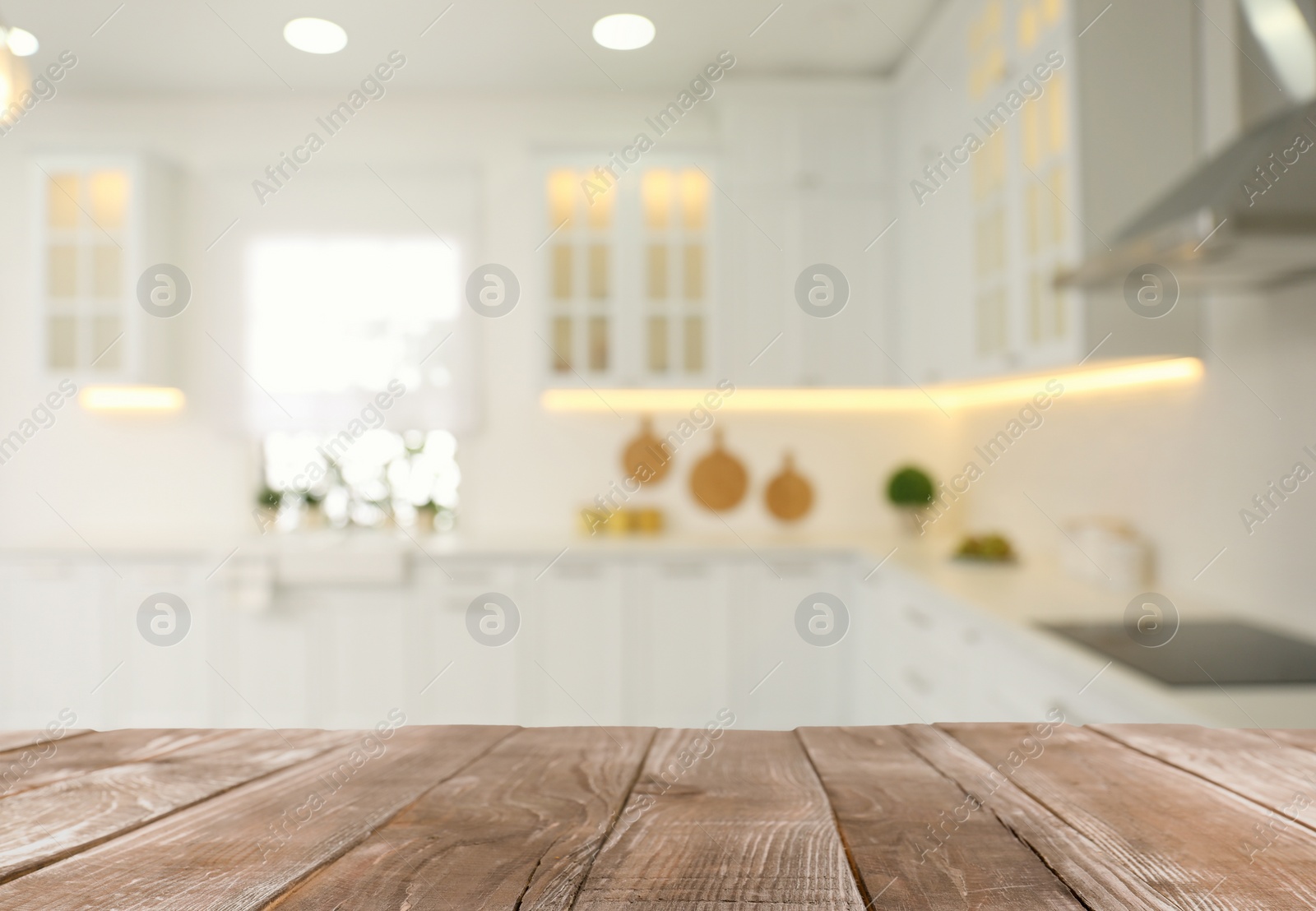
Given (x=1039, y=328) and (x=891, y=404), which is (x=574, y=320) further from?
(x=1039, y=328)

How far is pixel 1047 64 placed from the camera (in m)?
2.32

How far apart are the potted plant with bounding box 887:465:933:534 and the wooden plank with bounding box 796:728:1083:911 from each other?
3287 millimetres

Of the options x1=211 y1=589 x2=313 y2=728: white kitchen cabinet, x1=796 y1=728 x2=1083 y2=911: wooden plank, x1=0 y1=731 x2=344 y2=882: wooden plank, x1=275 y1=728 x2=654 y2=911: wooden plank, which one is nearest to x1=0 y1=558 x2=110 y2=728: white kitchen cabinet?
x1=211 y1=589 x2=313 y2=728: white kitchen cabinet

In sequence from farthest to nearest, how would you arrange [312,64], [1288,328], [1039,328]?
[312,64] < [1039,328] < [1288,328]

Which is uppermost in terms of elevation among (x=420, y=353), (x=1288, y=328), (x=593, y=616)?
(x=420, y=353)

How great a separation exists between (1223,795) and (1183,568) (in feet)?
7.19

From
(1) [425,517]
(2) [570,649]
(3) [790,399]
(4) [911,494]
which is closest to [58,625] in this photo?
(1) [425,517]

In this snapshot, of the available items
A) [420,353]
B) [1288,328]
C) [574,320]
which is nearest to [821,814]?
[1288,328]

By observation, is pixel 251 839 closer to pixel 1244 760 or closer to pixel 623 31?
pixel 1244 760

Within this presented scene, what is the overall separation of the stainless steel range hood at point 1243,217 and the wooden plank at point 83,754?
67.2 inches


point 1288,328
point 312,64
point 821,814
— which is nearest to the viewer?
point 821,814

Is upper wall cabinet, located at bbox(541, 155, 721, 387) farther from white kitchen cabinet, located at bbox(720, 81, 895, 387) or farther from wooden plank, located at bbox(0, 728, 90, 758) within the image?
wooden plank, located at bbox(0, 728, 90, 758)

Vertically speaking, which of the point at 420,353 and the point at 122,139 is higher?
the point at 122,139

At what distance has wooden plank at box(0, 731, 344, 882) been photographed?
381 mm
